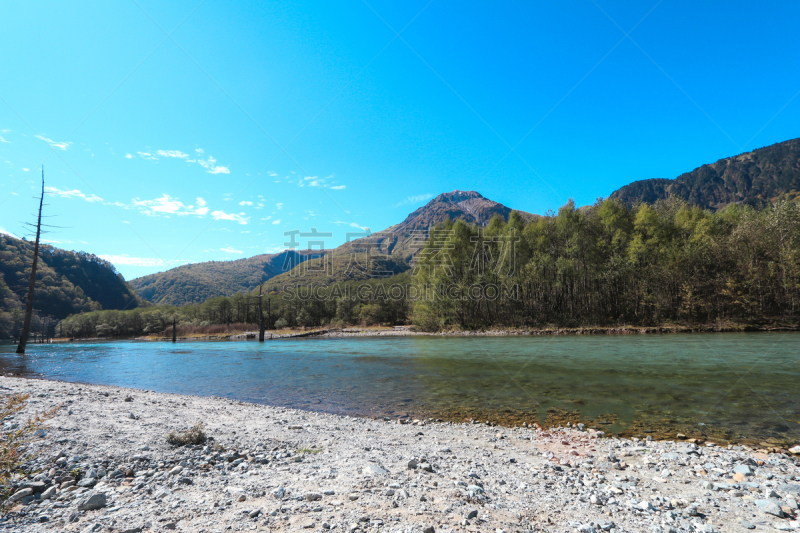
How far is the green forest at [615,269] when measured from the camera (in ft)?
153

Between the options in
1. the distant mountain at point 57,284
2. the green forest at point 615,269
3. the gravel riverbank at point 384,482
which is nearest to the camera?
the gravel riverbank at point 384,482

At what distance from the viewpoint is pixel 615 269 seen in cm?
5294

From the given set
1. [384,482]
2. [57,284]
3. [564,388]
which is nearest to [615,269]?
[564,388]

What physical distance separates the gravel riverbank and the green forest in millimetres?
51301

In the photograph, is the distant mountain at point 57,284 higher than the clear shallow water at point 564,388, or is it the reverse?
the distant mountain at point 57,284

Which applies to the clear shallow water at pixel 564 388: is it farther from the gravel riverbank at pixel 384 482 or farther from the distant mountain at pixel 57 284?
the distant mountain at pixel 57 284

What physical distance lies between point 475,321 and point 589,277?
20076mm

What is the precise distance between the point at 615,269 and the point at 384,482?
58610mm

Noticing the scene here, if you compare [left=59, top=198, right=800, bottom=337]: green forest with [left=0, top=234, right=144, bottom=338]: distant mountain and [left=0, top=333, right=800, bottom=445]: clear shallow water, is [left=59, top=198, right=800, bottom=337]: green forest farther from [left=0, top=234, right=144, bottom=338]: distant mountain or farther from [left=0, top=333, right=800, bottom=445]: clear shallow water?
[left=0, top=234, right=144, bottom=338]: distant mountain

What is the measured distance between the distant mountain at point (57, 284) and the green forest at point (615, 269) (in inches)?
3000

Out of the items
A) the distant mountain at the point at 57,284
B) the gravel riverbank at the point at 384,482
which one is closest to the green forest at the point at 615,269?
the gravel riverbank at the point at 384,482

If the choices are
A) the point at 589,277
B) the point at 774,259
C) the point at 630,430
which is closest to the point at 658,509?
the point at 630,430

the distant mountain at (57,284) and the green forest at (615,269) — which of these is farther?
the distant mountain at (57,284)

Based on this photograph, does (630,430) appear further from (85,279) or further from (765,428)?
(85,279)
